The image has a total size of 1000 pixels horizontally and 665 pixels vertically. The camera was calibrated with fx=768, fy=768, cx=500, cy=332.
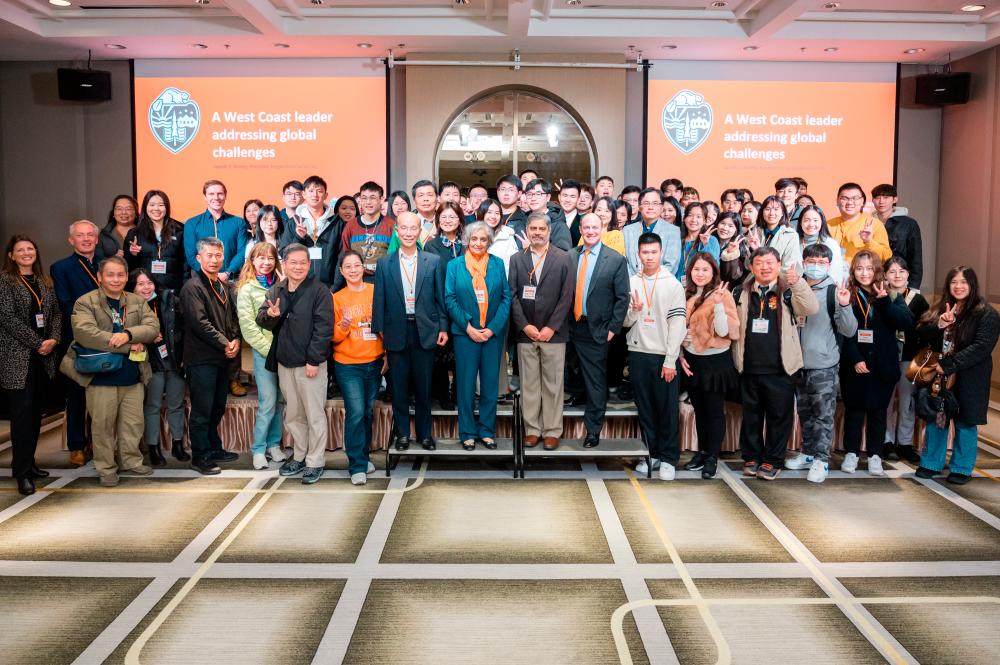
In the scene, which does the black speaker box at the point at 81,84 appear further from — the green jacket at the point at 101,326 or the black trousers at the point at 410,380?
the black trousers at the point at 410,380

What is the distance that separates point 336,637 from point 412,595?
0.44 m

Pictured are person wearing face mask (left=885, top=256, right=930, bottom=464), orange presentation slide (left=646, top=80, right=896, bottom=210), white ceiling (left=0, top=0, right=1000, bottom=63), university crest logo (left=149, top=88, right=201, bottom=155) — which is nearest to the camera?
person wearing face mask (left=885, top=256, right=930, bottom=464)

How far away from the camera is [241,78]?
8.83 m

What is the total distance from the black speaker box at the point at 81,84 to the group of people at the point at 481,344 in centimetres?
387

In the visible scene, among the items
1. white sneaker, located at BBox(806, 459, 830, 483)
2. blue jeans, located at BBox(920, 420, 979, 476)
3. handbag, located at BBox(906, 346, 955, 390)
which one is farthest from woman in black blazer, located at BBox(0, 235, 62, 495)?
blue jeans, located at BBox(920, 420, 979, 476)

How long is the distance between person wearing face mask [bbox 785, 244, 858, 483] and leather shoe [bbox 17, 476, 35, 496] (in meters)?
4.94

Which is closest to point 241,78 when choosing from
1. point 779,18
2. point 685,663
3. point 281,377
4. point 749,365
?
point 281,377

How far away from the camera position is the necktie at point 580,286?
5.20 meters

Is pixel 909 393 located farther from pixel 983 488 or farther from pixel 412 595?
pixel 412 595

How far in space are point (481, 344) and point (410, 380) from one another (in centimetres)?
55

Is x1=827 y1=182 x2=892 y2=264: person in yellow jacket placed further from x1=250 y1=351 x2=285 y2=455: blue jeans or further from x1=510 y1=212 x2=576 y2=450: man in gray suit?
x1=250 y1=351 x2=285 y2=455: blue jeans

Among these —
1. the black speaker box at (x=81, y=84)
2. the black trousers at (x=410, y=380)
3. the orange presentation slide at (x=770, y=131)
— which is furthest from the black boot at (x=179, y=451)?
the orange presentation slide at (x=770, y=131)

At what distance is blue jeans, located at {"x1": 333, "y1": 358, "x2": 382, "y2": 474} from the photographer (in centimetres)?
494

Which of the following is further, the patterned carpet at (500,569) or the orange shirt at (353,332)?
the orange shirt at (353,332)
